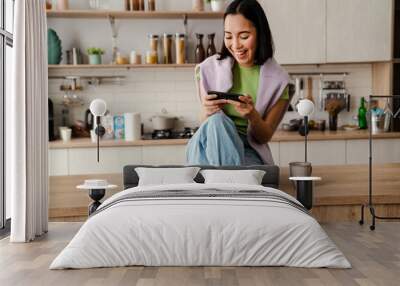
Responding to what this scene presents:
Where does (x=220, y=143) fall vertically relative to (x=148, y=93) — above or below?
below

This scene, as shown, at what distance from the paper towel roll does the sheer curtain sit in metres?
1.84

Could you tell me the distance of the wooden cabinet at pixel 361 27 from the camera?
23.8 ft

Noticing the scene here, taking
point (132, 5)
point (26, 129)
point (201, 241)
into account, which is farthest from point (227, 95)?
point (132, 5)

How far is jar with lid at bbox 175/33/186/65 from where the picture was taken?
7.34 m

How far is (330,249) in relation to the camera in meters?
3.94

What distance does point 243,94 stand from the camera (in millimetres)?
5816

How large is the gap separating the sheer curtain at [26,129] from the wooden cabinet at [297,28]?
2855 millimetres

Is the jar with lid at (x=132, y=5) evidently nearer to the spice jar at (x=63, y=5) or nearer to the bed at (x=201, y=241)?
the spice jar at (x=63, y=5)

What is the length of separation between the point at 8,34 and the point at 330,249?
3333 millimetres

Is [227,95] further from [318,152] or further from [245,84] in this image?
[318,152]

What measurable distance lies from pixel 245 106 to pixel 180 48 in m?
1.96

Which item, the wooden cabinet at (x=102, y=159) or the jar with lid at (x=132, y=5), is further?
the jar with lid at (x=132, y=5)

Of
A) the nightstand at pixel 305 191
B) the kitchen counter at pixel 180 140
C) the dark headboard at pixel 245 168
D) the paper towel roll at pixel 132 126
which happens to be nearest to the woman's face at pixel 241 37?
the dark headboard at pixel 245 168

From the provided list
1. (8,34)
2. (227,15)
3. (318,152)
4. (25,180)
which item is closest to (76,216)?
(25,180)
